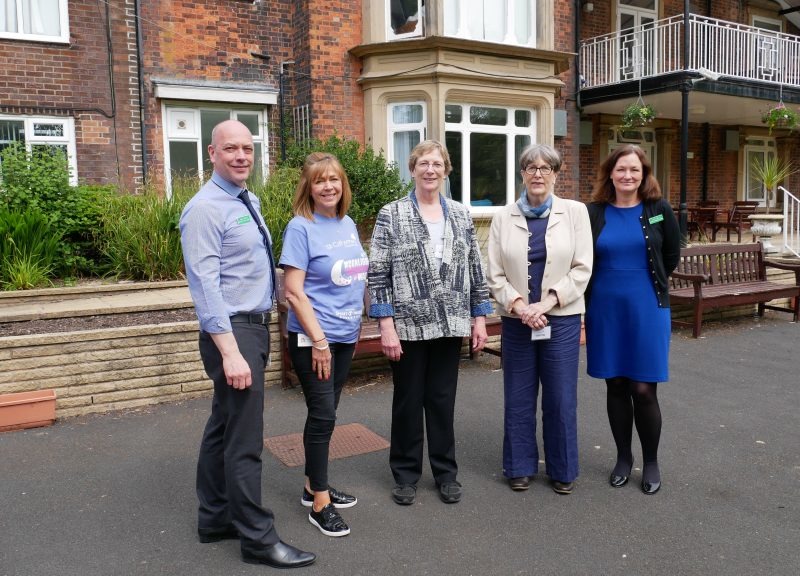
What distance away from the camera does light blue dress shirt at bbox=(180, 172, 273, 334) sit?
2895 mm

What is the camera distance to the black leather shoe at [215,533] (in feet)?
11.0

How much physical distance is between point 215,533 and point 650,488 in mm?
2389

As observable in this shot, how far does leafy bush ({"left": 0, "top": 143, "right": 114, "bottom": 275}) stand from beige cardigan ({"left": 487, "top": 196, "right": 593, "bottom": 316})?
6714 millimetres

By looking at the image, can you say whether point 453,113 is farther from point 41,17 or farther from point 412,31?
point 41,17

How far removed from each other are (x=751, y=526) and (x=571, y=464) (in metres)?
0.93

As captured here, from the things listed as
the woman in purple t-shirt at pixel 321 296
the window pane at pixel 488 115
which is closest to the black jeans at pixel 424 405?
the woman in purple t-shirt at pixel 321 296

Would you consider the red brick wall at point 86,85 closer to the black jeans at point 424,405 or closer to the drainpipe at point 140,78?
the drainpipe at point 140,78

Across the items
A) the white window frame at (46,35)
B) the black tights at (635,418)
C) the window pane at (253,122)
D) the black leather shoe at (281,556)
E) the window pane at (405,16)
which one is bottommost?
the black leather shoe at (281,556)

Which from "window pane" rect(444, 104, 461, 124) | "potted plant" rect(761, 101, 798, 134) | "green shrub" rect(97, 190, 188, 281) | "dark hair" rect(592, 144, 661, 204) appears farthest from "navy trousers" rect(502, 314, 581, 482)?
"potted plant" rect(761, 101, 798, 134)

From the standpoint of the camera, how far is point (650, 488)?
12.8 ft

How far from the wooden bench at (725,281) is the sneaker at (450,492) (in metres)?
5.51

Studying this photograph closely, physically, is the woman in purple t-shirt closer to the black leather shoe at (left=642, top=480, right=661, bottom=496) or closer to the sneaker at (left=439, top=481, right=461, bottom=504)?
the sneaker at (left=439, top=481, right=461, bottom=504)

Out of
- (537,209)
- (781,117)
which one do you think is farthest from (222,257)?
(781,117)

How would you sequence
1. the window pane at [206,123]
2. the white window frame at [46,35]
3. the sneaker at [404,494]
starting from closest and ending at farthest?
the sneaker at [404,494], the white window frame at [46,35], the window pane at [206,123]
